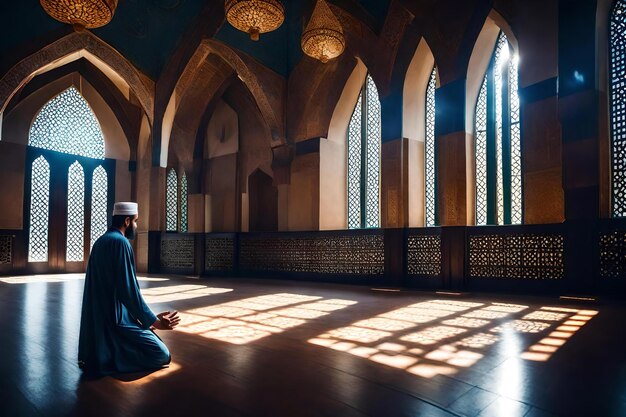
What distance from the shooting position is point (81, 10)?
21.5 ft

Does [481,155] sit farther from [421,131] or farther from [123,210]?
[123,210]

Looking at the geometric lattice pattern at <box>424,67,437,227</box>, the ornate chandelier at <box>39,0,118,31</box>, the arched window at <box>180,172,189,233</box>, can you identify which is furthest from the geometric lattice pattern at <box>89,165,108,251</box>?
the geometric lattice pattern at <box>424,67,437,227</box>

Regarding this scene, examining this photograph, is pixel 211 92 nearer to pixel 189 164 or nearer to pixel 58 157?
pixel 189 164

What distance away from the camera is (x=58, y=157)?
12.1m

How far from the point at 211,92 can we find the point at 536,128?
8.23 metres

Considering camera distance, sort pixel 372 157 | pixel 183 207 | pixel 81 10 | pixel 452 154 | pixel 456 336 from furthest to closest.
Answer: pixel 183 207 → pixel 372 157 → pixel 452 154 → pixel 81 10 → pixel 456 336

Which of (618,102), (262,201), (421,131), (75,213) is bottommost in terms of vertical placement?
(75,213)

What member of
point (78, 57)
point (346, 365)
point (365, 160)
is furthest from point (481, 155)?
point (78, 57)

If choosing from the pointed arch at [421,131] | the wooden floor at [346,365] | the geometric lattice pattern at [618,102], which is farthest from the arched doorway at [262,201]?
the geometric lattice pattern at [618,102]

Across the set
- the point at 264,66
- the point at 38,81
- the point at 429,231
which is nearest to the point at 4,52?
the point at 38,81

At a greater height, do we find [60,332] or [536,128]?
[536,128]

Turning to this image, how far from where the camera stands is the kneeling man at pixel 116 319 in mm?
2551

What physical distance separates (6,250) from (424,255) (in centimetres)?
1033

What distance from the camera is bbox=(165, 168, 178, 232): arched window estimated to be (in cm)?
1294
